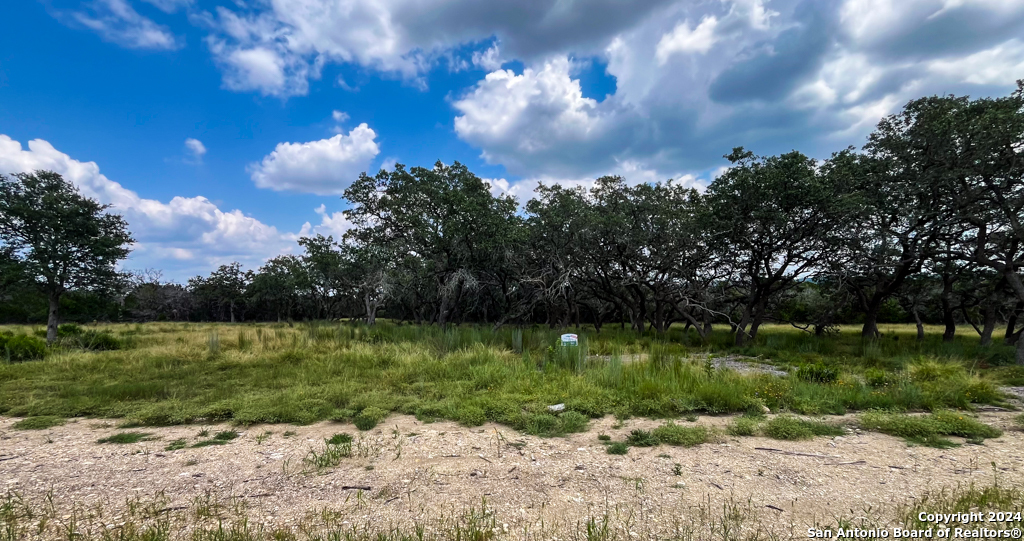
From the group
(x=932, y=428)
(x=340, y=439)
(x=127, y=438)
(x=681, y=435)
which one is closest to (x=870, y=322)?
(x=932, y=428)

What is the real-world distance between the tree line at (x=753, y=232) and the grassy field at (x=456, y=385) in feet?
10.7

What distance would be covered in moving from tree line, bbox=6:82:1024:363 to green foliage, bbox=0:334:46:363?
3.62 m

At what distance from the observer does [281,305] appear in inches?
1709

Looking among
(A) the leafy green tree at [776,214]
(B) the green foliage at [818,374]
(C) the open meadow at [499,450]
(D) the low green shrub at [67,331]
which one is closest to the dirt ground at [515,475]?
(C) the open meadow at [499,450]

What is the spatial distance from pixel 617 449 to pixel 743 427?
6.01ft

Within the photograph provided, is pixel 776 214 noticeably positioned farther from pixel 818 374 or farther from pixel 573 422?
pixel 573 422

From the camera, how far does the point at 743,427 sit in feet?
16.5

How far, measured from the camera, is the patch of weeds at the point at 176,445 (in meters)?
4.73

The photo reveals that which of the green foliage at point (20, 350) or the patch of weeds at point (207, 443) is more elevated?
the green foliage at point (20, 350)

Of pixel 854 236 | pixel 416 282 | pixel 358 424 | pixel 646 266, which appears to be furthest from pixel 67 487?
pixel 854 236

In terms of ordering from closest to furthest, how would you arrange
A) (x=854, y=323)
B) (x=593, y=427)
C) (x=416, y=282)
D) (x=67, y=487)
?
(x=67, y=487), (x=593, y=427), (x=416, y=282), (x=854, y=323)

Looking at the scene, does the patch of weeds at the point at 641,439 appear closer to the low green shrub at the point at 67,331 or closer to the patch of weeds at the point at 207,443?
the patch of weeds at the point at 207,443

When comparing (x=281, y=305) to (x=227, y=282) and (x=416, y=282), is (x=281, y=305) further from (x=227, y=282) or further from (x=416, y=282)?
(x=416, y=282)

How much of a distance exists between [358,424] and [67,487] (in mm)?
2712
